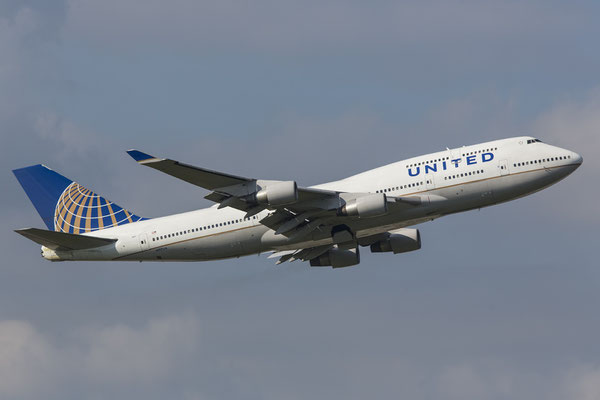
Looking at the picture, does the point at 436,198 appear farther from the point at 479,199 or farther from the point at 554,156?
the point at 554,156

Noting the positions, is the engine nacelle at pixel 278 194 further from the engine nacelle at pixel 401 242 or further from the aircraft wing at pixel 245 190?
the engine nacelle at pixel 401 242

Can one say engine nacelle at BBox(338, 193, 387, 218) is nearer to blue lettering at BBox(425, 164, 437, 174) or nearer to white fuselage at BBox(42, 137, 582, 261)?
white fuselage at BBox(42, 137, 582, 261)

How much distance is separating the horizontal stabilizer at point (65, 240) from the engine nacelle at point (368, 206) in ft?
55.4

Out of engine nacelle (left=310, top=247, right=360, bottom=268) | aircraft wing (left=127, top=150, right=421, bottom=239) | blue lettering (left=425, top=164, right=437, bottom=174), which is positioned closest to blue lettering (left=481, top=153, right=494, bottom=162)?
blue lettering (left=425, top=164, right=437, bottom=174)

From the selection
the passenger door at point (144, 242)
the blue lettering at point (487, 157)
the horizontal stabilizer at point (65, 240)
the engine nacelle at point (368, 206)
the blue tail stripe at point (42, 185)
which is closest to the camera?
the engine nacelle at point (368, 206)

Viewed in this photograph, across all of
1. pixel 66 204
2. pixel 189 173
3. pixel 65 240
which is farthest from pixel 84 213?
pixel 189 173

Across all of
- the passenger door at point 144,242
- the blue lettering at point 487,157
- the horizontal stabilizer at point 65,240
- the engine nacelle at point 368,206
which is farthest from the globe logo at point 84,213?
the blue lettering at point 487,157

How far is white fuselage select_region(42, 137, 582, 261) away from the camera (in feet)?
193

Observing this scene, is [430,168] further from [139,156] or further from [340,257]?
[139,156]

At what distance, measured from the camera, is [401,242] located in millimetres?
67500

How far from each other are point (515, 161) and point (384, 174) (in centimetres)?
811

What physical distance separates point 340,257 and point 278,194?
Answer: 517 inches

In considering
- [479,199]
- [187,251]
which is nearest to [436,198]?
[479,199]

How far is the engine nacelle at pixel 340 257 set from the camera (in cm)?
6794
